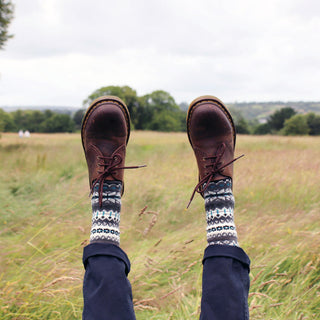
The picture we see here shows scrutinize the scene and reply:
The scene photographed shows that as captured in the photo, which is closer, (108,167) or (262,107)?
(108,167)

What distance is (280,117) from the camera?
52344mm

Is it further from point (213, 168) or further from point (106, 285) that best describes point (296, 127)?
point (106, 285)

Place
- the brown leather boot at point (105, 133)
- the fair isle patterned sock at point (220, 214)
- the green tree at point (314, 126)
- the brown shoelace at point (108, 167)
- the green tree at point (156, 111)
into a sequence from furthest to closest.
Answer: the green tree at point (314, 126), the green tree at point (156, 111), the brown leather boot at point (105, 133), the brown shoelace at point (108, 167), the fair isle patterned sock at point (220, 214)

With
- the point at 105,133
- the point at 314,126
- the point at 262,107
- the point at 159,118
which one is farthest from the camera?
the point at 262,107

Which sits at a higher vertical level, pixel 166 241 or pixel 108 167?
pixel 108 167

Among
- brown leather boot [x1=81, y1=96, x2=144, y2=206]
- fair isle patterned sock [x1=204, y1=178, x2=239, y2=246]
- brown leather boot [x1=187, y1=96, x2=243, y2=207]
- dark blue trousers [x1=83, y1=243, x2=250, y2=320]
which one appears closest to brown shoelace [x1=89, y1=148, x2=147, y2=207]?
brown leather boot [x1=81, y1=96, x2=144, y2=206]

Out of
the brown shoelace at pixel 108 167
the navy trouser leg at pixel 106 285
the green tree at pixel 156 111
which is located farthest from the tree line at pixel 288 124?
the navy trouser leg at pixel 106 285

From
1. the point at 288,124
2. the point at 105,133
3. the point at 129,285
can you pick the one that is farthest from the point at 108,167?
the point at 288,124

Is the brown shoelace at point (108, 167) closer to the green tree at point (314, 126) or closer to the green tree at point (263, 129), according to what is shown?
the green tree at point (314, 126)

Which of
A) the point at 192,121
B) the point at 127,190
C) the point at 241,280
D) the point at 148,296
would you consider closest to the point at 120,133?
the point at 192,121

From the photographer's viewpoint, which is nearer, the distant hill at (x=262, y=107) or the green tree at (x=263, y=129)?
the green tree at (x=263, y=129)

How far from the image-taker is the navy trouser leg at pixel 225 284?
1.23 m

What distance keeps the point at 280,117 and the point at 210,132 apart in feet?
182

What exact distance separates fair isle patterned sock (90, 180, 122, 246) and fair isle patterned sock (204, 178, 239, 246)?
1.79 ft
